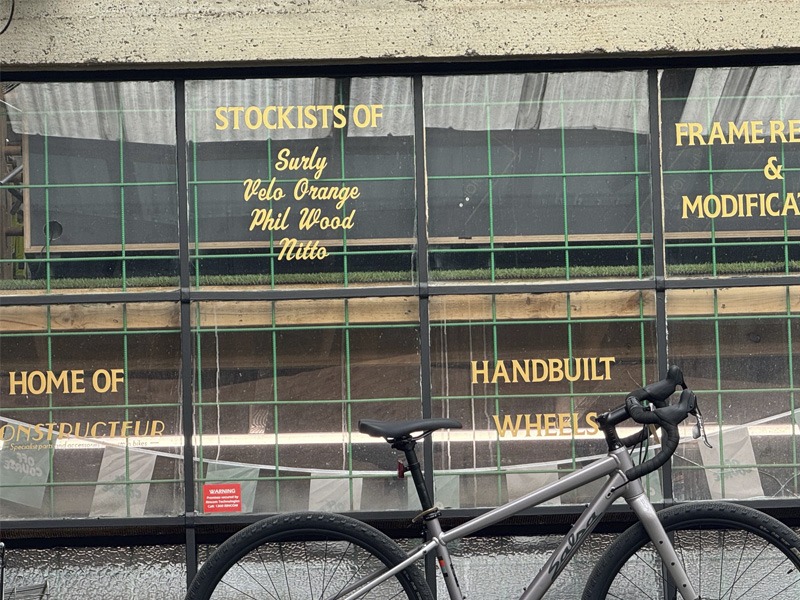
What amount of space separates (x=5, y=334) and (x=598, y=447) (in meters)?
2.89

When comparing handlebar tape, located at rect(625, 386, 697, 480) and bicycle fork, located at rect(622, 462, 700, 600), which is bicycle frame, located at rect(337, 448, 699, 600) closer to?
bicycle fork, located at rect(622, 462, 700, 600)

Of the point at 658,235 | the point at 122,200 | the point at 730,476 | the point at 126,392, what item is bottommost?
the point at 730,476

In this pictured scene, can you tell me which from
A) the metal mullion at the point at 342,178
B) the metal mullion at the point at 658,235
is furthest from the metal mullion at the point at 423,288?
the metal mullion at the point at 658,235

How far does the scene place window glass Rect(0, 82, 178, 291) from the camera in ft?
14.9

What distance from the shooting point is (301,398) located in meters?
4.55

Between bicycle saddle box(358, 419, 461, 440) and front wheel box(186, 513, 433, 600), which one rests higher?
bicycle saddle box(358, 419, 461, 440)

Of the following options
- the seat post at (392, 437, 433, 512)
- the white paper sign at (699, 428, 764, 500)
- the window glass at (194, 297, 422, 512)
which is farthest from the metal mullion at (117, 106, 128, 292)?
the white paper sign at (699, 428, 764, 500)

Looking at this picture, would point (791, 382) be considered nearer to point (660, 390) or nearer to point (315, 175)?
point (660, 390)

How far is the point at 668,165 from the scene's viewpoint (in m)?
4.55

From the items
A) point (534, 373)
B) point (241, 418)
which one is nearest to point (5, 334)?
point (241, 418)

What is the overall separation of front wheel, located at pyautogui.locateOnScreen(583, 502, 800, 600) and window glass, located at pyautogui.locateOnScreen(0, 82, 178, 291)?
243cm

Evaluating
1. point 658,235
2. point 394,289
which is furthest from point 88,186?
point 658,235

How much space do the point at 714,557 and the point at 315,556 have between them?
156 centimetres

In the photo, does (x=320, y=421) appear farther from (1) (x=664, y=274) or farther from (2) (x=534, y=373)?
(1) (x=664, y=274)
